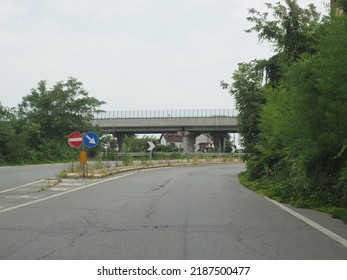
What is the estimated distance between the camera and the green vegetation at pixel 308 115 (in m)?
10.9

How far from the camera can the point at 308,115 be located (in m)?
12.1

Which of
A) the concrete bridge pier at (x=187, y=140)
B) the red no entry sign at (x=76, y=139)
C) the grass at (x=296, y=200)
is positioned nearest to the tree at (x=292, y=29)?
the grass at (x=296, y=200)

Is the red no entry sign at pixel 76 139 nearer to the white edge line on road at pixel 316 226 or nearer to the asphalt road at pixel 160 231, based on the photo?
the asphalt road at pixel 160 231

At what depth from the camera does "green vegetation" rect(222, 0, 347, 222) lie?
35.7 feet

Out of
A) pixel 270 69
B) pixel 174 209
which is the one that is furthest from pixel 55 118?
pixel 174 209

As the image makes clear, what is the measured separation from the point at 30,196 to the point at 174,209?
5.70 metres

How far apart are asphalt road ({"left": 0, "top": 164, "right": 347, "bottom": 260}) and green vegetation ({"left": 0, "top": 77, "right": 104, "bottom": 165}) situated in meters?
35.0

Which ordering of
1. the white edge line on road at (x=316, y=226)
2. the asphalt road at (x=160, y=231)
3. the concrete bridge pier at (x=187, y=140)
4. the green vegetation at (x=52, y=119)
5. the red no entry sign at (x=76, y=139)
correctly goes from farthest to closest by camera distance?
the concrete bridge pier at (x=187, y=140) < the green vegetation at (x=52, y=119) < the red no entry sign at (x=76, y=139) < the white edge line on road at (x=316, y=226) < the asphalt road at (x=160, y=231)

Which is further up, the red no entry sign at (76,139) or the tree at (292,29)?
the tree at (292,29)

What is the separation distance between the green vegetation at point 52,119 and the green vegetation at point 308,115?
101 feet

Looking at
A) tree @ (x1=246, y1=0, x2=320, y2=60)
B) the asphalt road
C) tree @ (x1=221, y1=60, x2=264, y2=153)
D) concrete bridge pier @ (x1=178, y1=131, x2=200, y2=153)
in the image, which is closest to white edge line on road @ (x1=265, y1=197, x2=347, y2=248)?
the asphalt road

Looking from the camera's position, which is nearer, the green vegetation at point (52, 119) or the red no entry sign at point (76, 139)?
the red no entry sign at point (76, 139)

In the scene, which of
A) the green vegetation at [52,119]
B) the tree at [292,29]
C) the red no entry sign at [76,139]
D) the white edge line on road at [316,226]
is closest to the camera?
the white edge line on road at [316,226]

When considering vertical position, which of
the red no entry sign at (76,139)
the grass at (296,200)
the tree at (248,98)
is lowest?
the grass at (296,200)
